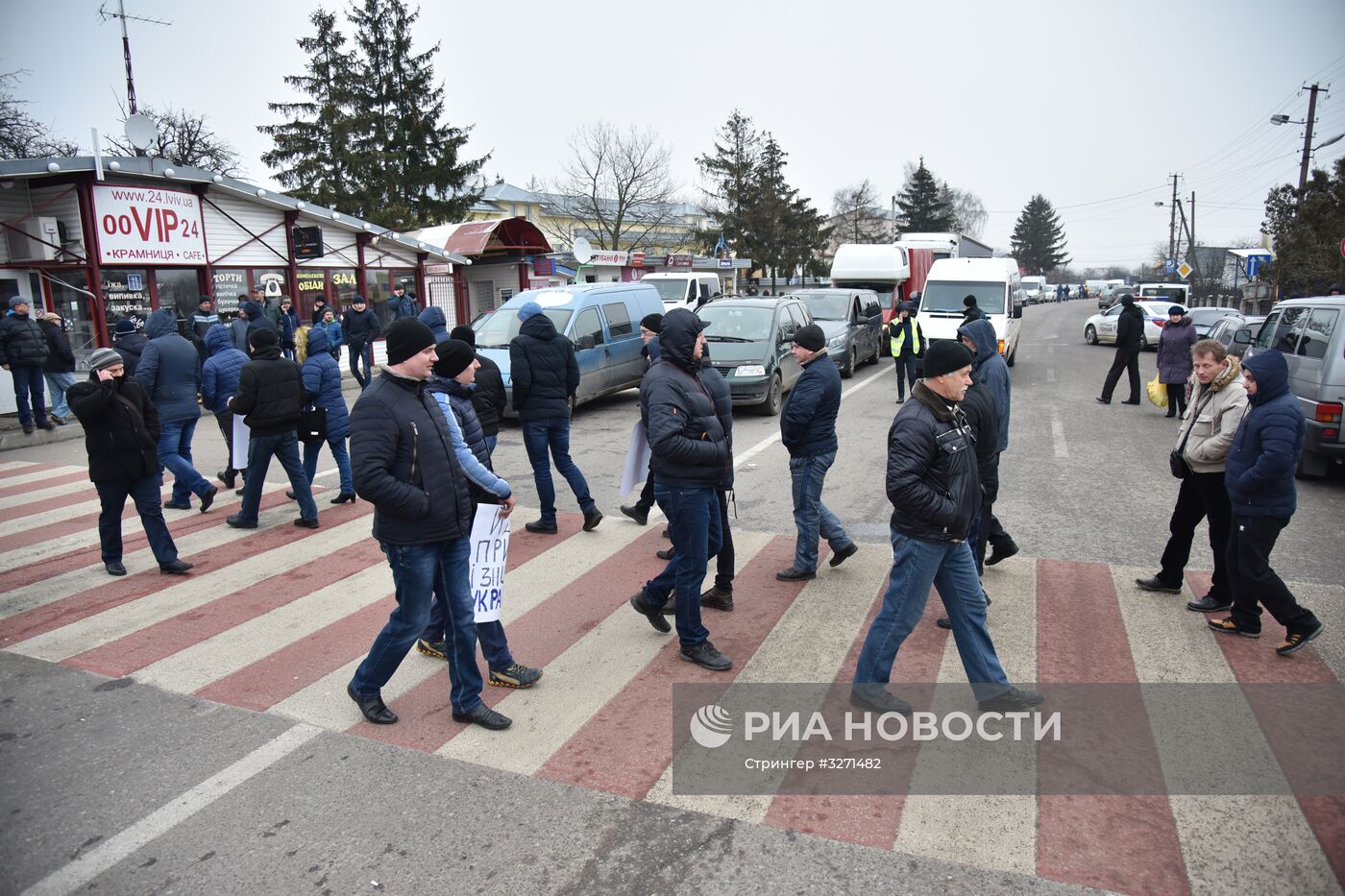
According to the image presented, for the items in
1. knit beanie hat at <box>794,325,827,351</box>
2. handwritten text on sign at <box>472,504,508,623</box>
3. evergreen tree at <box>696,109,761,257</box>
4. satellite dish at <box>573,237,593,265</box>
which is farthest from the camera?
evergreen tree at <box>696,109,761,257</box>

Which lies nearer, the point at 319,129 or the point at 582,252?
the point at 582,252

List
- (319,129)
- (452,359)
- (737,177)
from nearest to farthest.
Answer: (452,359), (319,129), (737,177)

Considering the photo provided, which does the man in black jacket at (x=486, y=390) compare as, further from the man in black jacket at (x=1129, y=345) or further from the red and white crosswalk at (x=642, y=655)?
the man in black jacket at (x=1129, y=345)

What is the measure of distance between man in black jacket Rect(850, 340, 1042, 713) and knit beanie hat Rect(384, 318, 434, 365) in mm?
2239

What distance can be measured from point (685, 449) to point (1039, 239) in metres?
123

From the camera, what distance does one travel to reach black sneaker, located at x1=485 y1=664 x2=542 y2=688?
182 inches

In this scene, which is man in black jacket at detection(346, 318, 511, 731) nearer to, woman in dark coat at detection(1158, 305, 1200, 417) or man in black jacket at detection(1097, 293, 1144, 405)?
woman in dark coat at detection(1158, 305, 1200, 417)

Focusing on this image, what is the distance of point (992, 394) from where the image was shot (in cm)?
567

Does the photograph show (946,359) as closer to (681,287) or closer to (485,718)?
(485,718)

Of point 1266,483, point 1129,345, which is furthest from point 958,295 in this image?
point 1266,483

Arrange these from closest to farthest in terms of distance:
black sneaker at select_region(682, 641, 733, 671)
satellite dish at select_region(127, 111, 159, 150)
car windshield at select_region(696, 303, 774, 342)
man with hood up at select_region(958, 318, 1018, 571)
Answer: black sneaker at select_region(682, 641, 733, 671)
man with hood up at select_region(958, 318, 1018, 571)
car windshield at select_region(696, 303, 774, 342)
satellite dish at select_region(127, 111, 159, 150)

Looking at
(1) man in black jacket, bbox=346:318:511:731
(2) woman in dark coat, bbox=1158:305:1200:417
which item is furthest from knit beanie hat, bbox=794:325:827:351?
(2) woman in dark coat, bbox=1158:305:1200:417

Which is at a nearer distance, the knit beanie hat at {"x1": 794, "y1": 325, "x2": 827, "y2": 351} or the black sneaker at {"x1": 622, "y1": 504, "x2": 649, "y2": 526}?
the knit beanie hat at {"x1": 794, "y1": 325, "x2": 827, "y2": 351}

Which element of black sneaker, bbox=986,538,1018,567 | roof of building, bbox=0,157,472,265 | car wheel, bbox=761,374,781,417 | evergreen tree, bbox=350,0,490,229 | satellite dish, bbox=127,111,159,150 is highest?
evergreen tree, bbox=350,0,490,229
